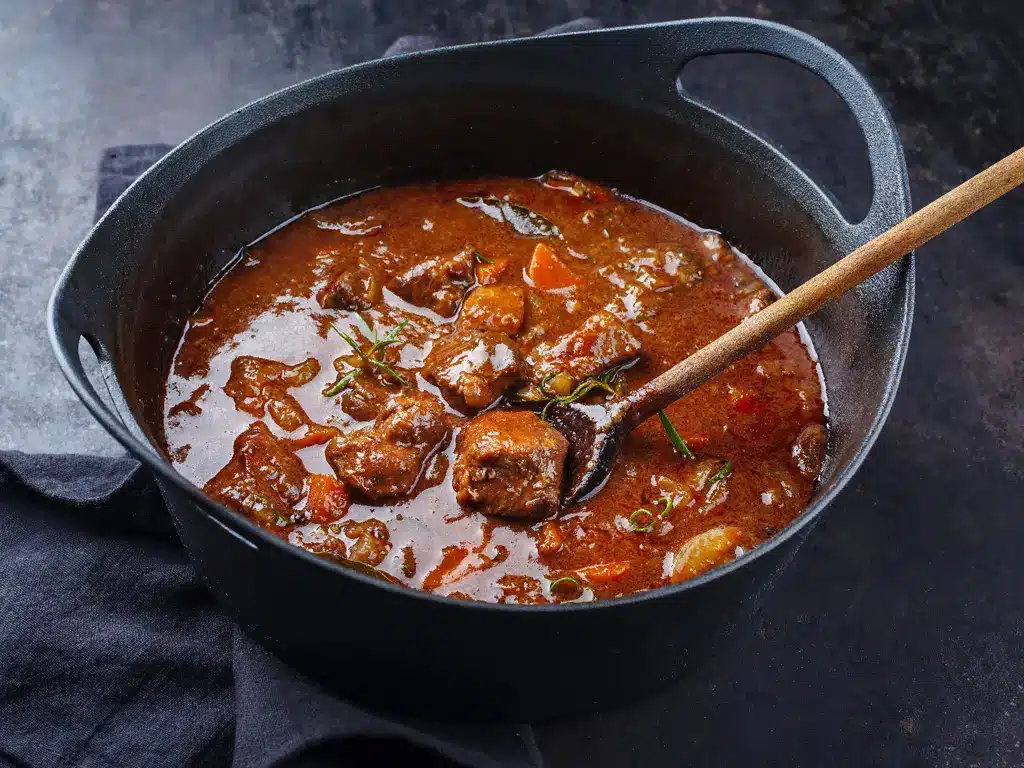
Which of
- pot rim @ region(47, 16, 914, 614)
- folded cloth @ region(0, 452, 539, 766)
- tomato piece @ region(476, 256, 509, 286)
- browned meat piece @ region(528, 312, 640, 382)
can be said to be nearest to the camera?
pot rim @ region(47, 16, 914, 614)

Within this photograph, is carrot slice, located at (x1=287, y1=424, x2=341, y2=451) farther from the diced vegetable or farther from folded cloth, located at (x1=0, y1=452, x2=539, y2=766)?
the diced vegetable

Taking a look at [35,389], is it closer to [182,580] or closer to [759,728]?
[182,580]

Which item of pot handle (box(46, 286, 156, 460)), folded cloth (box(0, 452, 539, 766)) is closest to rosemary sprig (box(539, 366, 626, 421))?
folded cloth (box(0, 452, 539, 766))

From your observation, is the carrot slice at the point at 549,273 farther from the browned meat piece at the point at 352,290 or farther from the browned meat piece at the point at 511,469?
the browned meat piece at the point at 511,469

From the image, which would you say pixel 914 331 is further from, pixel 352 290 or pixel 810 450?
pixel 352 290

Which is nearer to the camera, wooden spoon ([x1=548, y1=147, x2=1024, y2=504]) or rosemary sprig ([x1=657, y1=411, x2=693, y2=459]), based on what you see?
wooden spoon ([x1=548, y1=147, x2=1024, y2=504])

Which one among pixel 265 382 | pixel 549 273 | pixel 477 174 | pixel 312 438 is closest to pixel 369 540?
pixel 312 438

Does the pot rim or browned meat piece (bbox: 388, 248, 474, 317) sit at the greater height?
the pot rim
